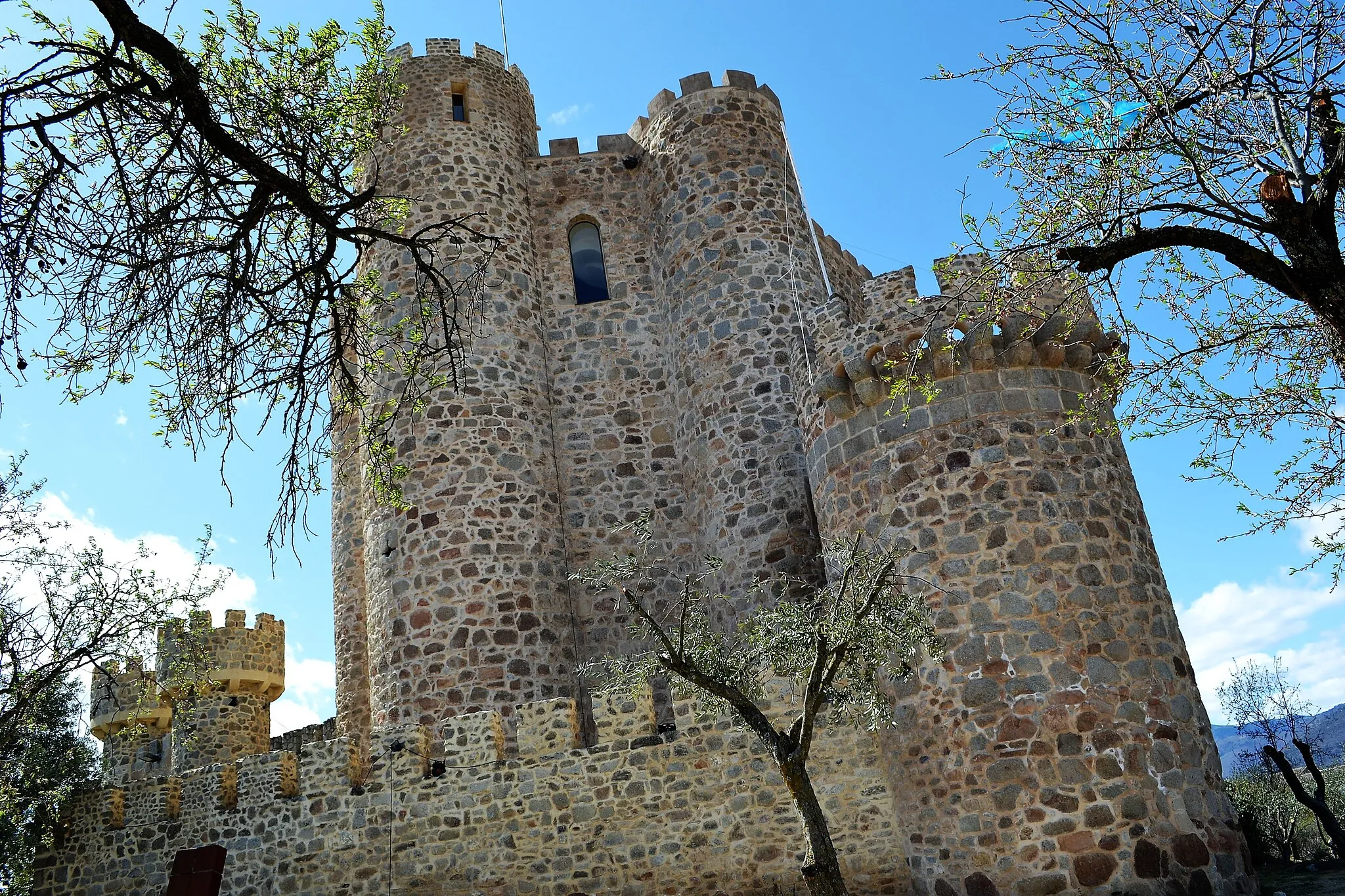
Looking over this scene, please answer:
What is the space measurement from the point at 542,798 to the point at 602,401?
6940mm

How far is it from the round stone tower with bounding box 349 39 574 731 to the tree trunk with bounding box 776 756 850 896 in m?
5.41

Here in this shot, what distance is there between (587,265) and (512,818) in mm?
9434

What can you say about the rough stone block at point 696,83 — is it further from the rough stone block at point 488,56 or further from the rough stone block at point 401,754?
the rough stone block at point 401,754

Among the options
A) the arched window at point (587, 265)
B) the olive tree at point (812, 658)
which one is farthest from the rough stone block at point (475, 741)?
the arched window at point (587, 265)

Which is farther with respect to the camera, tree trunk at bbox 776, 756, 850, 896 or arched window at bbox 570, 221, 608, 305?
arched window at bbox 570, 221, 608, 305

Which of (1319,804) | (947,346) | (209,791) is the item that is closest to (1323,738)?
(1319,804)

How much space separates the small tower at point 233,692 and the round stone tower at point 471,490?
3372 mm

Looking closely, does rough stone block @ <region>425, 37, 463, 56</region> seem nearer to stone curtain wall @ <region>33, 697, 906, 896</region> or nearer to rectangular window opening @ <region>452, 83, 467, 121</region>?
rectangular window opening @ <region>452, 83, 467, 121</region>

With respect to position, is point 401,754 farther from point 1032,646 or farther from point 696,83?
point 696,83

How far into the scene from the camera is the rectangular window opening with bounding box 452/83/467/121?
59.8 ft

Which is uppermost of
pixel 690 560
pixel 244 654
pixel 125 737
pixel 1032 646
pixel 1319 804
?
pixel 244 654

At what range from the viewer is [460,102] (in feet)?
60.3

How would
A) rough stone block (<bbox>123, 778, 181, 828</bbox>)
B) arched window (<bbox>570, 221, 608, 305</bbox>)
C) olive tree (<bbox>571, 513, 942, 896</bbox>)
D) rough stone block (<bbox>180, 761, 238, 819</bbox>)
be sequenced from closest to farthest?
olive tree (<bbox>571, 513, 942, 896</bbox>), rough stone block (<bbox>180, 761, 238, 819</bbox>), rough stone block (<bbox>123, 778, 181, 828</bbox>), arched window (<bbox>570, 221, 608, 305</bbox>)

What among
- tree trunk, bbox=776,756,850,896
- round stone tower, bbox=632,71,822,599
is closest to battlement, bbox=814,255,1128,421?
round stone tower, bbox=632,71,822,599
